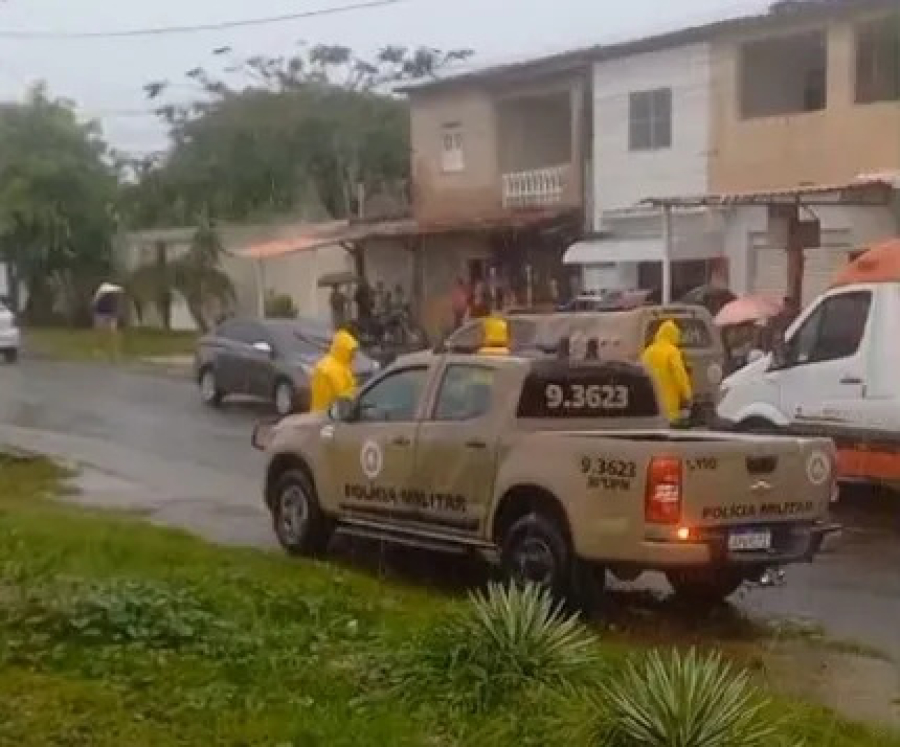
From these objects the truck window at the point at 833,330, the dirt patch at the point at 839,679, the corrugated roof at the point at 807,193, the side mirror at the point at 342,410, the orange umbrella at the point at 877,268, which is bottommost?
the dirt patch at the point at 839,679

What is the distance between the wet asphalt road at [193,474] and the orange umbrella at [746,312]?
6.66 m

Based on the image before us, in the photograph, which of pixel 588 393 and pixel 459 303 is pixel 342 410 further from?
pixel 459 303

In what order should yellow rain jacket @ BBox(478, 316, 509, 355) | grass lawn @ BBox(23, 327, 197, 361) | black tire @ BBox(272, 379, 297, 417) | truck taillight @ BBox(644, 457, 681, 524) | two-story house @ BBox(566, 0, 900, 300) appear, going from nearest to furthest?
truck taillight @ BBox(644, 457, 681, 524), yellow rain jacket @ BBox(478, 316, 509, 355), black tire @ BBox(272, 379, 297, 417), two-story house @ BBox(566, 0, 900, 300), grass lawn @ BBox(23, 327, 197, 361)

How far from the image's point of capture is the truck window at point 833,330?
55.7 feet

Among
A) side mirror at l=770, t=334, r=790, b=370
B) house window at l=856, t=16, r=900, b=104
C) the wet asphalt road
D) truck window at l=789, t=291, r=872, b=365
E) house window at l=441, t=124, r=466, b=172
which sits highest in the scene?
house window at l=856, t=16, r=900, b=104

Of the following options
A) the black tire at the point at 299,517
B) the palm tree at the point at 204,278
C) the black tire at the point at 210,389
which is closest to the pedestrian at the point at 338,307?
the palm tree at the point at 204,278

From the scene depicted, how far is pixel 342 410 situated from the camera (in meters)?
13.6

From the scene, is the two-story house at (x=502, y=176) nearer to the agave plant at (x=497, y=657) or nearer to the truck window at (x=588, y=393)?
the truck window at (x=588, y=393)

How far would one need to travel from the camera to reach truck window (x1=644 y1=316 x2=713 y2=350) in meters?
23.1

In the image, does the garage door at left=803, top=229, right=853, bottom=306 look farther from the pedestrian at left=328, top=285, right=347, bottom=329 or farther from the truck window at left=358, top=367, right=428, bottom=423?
the truck window at left=358, top=367, right=428, bottom=423

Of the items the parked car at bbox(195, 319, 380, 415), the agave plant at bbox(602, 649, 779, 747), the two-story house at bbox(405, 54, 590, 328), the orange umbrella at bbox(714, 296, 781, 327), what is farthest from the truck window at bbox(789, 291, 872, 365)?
the two-story house at bbox(405, 54, 590, 328)

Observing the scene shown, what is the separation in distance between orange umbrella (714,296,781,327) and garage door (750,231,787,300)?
12.8 ft

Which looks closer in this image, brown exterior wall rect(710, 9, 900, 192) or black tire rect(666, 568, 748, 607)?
black tire rect(666, 568, 748, 607)

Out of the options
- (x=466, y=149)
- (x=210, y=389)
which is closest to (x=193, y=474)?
(x=210, y=389)
